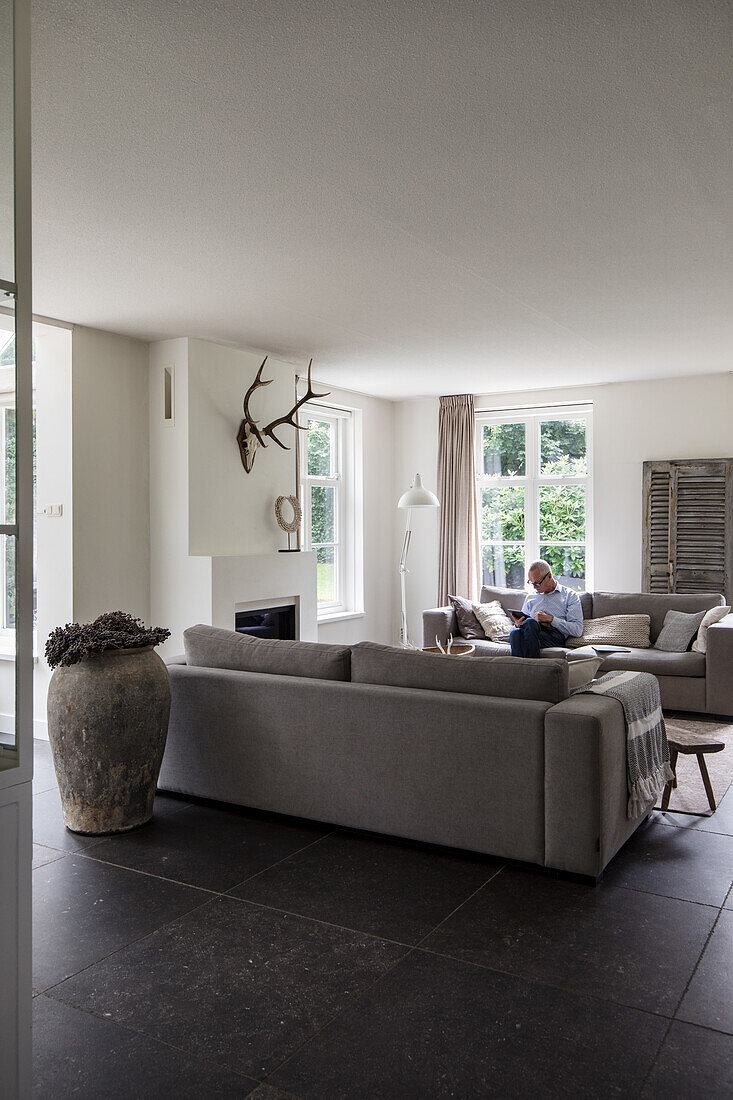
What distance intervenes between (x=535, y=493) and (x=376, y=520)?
1.55 meters

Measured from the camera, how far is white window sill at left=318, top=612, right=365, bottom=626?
7.40m

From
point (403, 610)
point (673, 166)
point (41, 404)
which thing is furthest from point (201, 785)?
point (403, 610)

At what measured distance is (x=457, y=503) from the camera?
801 cm

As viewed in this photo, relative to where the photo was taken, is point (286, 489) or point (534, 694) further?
point (286, 489)

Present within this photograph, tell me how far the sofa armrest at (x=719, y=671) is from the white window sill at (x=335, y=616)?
317cm

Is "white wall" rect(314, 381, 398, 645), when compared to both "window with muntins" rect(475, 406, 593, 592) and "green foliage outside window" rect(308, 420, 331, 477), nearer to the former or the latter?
"green foliage outside window" rect(308, 420, 331, 477)

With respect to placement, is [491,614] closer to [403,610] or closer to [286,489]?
[403,610]

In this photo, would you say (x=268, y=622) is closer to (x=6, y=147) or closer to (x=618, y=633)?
(x=618, y=633)

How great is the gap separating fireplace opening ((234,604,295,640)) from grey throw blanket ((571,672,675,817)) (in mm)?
2935

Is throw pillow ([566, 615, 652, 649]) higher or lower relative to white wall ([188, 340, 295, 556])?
lower

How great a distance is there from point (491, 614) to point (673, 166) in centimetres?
434

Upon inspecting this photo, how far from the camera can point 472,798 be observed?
3.21 meters

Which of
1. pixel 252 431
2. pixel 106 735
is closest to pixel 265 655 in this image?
pixel 106 735

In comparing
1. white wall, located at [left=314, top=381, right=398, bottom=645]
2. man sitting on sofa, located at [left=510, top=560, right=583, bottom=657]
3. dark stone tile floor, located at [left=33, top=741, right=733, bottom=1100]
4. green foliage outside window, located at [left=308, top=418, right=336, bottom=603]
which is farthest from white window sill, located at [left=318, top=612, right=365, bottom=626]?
dark stone tile floor, located at [left=33, top=741, right=733, bottom=1100]
